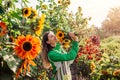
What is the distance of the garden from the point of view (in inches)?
108

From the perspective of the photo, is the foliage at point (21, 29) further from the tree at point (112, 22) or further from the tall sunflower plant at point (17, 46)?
the tree at point (112, 22)

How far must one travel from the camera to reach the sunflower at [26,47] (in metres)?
2.74

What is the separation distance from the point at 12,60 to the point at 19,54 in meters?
0.13

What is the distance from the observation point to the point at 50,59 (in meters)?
3.74

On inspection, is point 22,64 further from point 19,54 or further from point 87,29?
point 87,29

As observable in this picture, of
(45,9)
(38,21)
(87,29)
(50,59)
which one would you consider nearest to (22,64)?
(50,59)

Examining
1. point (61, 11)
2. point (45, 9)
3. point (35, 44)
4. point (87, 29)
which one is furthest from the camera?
point (87, 29)

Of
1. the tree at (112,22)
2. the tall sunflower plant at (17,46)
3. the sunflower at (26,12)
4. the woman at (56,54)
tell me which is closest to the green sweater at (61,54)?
the woman at (56,54)

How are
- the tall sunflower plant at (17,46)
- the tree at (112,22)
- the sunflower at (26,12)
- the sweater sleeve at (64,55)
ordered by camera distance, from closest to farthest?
the tall sunflower plant at (17,46) → the sweater sleeve at (64,55) → the sunflower at (26,12) → the tree at (112,22)

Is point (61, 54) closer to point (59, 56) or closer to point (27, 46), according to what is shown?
point (59, 56)

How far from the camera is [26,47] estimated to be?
2826 mm

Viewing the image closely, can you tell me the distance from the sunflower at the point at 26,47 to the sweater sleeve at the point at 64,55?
25.8 inches

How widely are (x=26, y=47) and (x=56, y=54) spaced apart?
0.81 metres

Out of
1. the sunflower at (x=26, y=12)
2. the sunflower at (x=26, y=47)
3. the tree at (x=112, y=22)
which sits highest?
the sunflower at (x=26, y=12)
